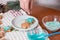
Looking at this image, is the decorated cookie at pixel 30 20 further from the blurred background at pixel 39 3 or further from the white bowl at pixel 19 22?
the blurred background at pixel 39 3

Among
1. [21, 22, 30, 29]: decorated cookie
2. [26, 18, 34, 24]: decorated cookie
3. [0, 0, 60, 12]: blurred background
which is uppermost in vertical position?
[0, 0, 60, 12]: blurred background

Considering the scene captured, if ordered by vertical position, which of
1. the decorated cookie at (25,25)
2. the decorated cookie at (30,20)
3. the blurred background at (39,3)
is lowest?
the decorated cookie at (25,25)

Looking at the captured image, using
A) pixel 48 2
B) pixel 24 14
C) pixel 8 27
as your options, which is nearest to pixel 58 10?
pixel 48 2

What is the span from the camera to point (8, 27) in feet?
2.24

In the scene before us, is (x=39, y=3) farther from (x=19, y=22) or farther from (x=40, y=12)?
(x=19, y=22)

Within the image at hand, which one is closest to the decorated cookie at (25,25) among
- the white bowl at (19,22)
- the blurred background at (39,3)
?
the white bowl at (19,22)

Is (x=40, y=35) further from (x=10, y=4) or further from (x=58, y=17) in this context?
(x=10, y=4)

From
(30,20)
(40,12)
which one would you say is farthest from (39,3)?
(30,20)

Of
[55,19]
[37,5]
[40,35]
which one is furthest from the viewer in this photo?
[37,5]

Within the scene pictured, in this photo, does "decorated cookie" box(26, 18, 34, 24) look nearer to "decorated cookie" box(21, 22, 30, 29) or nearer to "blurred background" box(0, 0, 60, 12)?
"decorated cookie" box(21, 22, 30, 29)

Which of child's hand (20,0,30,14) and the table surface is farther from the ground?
child's hand (20,0,30,14)

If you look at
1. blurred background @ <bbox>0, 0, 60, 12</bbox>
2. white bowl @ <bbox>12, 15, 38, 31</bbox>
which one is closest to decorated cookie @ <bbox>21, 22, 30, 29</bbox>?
white bowl @ <bbox>12, 15, 38, 31</bbox>

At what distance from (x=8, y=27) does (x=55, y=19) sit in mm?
253

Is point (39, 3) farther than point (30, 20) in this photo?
Yes
